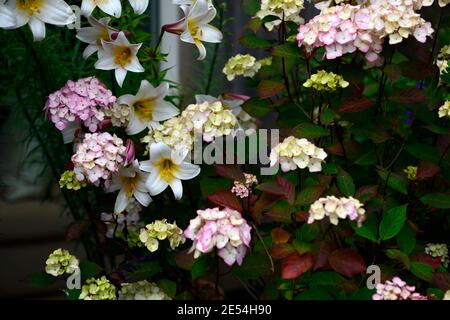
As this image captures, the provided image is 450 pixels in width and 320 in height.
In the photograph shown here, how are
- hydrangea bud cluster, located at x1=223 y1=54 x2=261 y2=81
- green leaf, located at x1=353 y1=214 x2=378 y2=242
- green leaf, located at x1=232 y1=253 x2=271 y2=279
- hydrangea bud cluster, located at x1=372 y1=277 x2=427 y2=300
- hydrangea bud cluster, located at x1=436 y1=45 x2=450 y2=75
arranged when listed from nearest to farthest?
hydrangea bud cluster, located at x1=372 y1=277 x2=427 y2=300 → green leaf, located at x1=353 y1=214 x2=378 y2=242 → green leaf, located at x1=232 y1=253 x2=271 y2=279 → hydrangea bud cluster, located at x1=436 y1=45 x2=450 y2=75 → hydrangea bud cluster, located at x1=223 y1=54 x2=261 y2=81

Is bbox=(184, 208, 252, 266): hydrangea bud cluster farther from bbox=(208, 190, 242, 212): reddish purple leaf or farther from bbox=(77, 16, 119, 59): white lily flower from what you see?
bbox=(77, 16, 119, 59): white lily flower

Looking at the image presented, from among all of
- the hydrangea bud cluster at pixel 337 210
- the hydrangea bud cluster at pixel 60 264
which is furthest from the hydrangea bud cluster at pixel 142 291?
the hydrangea bud cluster at pixel 337 210

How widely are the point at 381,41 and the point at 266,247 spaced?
43 centimetres

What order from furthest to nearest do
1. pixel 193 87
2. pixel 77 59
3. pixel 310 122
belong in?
pixel 193 87 < pixel 77 59 < pixel 310 122

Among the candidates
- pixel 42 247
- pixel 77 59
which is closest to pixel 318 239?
pixel 77 59

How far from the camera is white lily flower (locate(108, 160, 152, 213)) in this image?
139 cm

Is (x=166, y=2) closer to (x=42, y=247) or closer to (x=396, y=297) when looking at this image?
(x=42, y=247)

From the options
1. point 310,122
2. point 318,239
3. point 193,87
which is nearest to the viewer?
point 318,239

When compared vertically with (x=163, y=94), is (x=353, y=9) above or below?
above

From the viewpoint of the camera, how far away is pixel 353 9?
126 cm

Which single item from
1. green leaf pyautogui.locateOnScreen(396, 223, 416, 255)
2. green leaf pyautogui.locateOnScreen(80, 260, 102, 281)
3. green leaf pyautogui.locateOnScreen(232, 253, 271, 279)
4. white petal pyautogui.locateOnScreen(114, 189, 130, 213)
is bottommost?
green leaf pyautogui.locateOnScreen(80, 260, 102, 281)

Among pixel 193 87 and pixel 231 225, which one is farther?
pixel 193 87

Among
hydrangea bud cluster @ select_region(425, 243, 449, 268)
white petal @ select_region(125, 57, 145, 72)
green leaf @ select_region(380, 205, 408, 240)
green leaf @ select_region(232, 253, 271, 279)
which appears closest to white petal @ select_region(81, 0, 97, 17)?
white petal @ select_region(125, 57, 145, 72)

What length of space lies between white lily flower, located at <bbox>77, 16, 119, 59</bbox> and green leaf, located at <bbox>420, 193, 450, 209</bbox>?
686 millimetres
